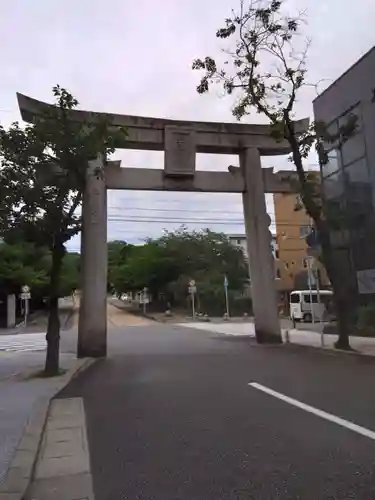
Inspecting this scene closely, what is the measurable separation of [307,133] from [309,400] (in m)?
A: 10.9

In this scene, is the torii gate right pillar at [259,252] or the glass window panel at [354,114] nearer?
the torii gate right pillar at [259,252]

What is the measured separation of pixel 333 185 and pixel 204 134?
20.9 feet

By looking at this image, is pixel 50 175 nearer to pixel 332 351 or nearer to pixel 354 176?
pixel 332 351

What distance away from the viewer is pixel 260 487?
171 inches

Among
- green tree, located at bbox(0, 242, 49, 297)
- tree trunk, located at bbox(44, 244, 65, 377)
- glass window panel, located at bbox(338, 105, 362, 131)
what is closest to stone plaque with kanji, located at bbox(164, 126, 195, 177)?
glass window panel, located at bbox(338, 105, 362, 131)

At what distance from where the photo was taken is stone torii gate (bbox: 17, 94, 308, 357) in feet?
57.2

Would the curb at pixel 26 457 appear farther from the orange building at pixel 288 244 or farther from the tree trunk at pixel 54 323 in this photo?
the orange building at pixel 288 244

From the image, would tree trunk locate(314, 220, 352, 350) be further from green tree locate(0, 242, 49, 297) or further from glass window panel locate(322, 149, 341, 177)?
green tree locate(0, 242, 49, 297)

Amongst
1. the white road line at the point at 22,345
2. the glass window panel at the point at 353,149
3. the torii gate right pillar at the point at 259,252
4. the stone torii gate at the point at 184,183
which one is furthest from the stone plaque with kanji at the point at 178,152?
the white road line at the point at 22,345

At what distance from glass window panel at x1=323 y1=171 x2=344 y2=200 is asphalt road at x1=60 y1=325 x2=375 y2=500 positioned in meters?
11.4

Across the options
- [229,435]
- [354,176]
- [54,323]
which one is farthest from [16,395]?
[354,176]

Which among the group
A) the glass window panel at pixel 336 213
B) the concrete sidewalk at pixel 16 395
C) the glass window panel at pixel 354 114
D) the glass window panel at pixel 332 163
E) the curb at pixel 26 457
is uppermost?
the glass window panel at pixel 354 114

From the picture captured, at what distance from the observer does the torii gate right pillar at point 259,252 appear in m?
20.1

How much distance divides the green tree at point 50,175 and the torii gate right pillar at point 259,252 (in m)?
8.64
